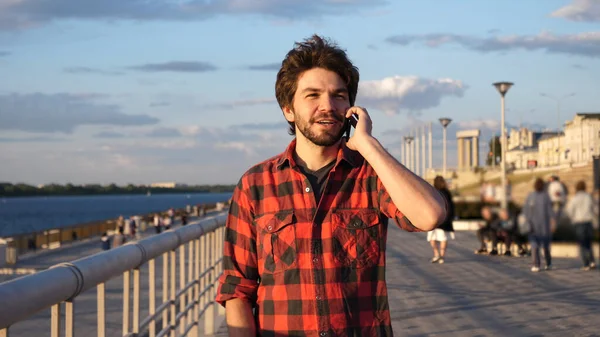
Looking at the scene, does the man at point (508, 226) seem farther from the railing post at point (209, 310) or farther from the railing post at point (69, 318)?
the railing post at point (209, 310)

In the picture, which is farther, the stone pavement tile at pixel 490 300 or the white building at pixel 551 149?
the stone pavement tile at pixel 490 300

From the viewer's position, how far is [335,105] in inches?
93.3

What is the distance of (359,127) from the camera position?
243 cm

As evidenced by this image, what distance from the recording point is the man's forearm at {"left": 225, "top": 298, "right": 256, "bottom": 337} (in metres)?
2.70

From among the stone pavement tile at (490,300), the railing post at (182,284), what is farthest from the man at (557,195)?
the railing post at (182,284)

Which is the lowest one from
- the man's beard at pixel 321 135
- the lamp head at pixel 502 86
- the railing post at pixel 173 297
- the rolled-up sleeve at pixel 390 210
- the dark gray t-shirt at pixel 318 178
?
the railing post at pixel 173 297

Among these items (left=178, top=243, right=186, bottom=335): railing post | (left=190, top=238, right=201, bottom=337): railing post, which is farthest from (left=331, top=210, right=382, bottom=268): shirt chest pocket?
(left=190, top=238, right=201, bottom=337): railing post

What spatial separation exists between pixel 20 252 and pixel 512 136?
39052 millimetres

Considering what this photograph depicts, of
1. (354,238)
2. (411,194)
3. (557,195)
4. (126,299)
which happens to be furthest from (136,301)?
(557,195)

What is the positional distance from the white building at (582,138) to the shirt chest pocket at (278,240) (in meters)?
0.82

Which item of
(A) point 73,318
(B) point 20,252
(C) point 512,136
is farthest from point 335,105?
(B) point 20,252

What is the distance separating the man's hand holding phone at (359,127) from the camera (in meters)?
2.41

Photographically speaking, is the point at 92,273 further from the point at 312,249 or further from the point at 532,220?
the point at 532,220

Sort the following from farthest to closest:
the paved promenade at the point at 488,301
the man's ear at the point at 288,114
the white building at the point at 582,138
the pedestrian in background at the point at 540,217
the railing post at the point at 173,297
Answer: the paved promenade at the point at 488,301
the railing post at the point at 173,297
the man's ear at the point at 288,114
the white building at the point at 582,138
the pedestrian in background at the point at 540,217
